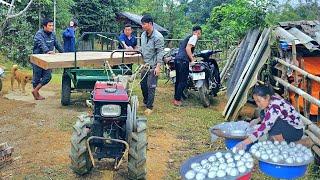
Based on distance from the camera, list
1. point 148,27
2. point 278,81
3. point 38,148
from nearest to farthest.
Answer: point 38,148 < point 278,81 < point 148,27

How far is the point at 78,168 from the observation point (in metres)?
5.42

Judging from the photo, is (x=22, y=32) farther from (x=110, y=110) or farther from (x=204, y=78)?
(x=110, y=110)

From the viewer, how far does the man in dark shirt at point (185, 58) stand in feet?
32.0

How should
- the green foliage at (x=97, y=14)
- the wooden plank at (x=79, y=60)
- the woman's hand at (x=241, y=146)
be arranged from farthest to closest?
the green foliage at (x=97, y=14) → the wooden plank at (x=79, y=60) → the woman's hand at (x=241, y=146)

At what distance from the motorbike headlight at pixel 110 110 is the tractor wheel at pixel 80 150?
1.40 feet

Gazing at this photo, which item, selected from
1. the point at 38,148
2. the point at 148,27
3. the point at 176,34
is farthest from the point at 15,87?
the point at 176,34

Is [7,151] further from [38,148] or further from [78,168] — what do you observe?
[38,148]

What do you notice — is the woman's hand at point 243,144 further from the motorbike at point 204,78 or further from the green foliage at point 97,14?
the green foliage at point 97,14

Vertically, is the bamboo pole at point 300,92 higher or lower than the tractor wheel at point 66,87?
higher

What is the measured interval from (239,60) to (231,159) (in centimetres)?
588

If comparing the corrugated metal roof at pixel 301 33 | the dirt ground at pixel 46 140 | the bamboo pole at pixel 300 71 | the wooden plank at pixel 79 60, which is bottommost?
the dirt ground at pixel 46 140

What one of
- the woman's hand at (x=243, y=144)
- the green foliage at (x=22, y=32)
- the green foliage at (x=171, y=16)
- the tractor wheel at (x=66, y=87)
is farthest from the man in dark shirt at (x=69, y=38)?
the green foliage at (x=171, y=16)

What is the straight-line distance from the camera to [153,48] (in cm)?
895

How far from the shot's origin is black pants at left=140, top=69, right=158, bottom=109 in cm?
898
